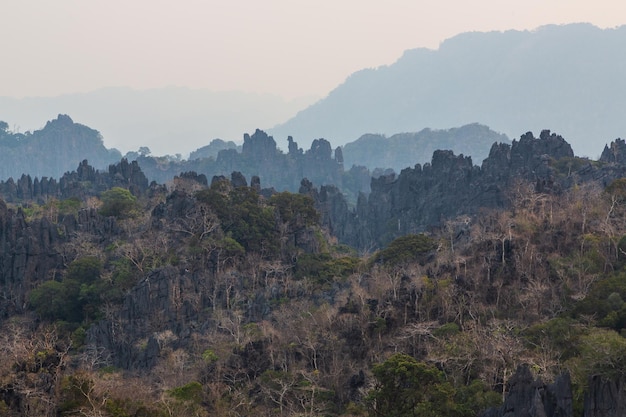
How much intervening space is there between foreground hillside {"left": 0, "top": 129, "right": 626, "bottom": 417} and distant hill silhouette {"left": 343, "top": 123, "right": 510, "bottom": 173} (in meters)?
114

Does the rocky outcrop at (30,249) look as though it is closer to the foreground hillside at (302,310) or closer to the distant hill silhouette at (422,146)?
the foreground hillside at (302,310)

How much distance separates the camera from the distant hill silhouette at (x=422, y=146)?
182m

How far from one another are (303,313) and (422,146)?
149m

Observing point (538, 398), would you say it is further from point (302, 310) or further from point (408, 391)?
point (302, 310)

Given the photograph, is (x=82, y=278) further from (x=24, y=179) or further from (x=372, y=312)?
(x=24, y=179)

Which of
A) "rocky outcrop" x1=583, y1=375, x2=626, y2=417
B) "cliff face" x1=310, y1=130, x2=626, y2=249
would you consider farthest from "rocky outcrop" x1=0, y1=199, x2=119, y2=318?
"rocky outcrop" x1=583, y1=375, x2=626, y2=417

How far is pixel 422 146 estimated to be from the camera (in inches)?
7347

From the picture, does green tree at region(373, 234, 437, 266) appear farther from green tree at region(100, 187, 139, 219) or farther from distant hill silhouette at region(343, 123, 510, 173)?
distant hill silhouette at region(343, 123, 510, 173)

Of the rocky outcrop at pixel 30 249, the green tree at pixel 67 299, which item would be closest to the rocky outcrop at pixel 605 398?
the green tree at pixel 67 299

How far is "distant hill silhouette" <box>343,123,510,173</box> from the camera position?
182500 millimetres

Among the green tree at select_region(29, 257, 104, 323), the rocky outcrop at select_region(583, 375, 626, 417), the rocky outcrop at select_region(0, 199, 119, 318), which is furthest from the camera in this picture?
the rocky outcrop at select_region(0, 199, 119, 318)

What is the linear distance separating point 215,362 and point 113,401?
11.0 meters

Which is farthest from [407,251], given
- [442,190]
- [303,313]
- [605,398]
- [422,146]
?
[422,146]

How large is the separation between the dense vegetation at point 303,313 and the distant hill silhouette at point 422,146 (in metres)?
122
